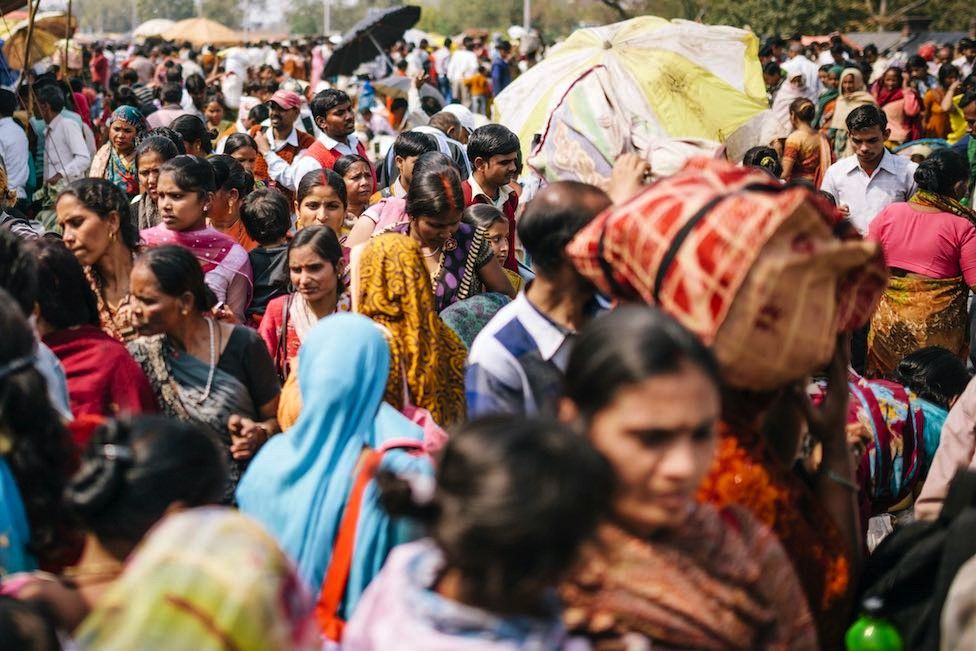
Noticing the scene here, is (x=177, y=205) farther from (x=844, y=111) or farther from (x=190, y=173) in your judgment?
(x=844, y=111)

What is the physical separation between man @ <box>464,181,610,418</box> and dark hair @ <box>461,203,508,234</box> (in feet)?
6.49

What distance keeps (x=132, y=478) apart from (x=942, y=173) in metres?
5.07

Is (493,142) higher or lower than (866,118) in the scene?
higher

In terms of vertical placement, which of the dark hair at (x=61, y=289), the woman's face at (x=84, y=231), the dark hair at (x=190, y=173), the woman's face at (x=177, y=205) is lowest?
the woman's face at (x=177, y=205)

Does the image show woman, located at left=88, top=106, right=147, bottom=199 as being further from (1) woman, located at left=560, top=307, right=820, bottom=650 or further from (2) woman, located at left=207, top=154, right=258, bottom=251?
(1) woman, located at left=560, top=307, right=820, bottom=650

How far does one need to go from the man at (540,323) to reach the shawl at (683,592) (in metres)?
0.93

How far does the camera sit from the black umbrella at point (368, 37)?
52.9 ft

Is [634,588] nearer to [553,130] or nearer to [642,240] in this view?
[642,240]

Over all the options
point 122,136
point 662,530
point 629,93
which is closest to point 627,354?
point 662,530

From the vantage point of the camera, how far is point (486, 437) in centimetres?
189

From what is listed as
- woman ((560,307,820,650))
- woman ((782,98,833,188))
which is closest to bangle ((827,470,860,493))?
woman ((560,307,820,650))

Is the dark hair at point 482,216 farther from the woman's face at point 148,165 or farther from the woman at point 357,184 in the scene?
the woman's face at point 148,165

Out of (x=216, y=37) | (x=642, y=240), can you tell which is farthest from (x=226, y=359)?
(x=216, y=37)

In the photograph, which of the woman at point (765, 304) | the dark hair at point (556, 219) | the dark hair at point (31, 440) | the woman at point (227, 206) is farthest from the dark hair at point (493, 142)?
the dark hair at point (31, 440)
